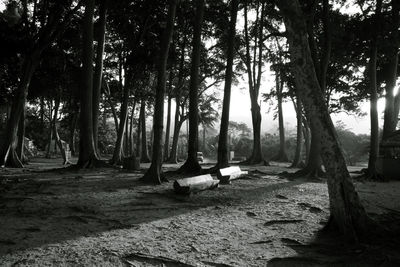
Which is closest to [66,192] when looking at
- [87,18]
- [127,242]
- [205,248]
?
[127,242]

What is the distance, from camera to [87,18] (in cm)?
1350

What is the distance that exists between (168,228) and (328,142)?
10.5ft

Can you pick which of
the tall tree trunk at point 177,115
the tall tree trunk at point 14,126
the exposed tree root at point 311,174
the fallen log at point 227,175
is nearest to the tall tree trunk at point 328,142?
the fallen log at point 227,175

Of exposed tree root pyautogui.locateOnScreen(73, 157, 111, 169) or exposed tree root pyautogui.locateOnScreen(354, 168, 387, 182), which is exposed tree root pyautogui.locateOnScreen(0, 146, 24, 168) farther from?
exposed tree root pyautogui.locateOnScreen(354, 168, 387, 182)

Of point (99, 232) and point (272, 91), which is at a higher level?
point (272, 91)

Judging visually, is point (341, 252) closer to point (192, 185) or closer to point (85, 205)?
point (192, 185)

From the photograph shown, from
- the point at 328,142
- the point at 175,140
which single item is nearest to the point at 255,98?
the point at 175,140

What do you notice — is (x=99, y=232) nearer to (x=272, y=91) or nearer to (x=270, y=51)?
(x=270, y=51)

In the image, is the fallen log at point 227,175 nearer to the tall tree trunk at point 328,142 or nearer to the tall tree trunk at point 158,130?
the tall tree trunk at point 158,130

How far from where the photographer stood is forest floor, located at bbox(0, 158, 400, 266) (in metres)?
4.19

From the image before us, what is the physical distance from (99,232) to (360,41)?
1581 centimetres

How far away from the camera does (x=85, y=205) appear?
677 cm

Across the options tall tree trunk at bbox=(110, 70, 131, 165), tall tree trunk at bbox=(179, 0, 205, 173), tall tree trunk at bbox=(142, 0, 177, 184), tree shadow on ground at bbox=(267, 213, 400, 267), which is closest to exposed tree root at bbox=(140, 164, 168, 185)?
tall tree trunk at bbox=(142, 0, 177, 184)

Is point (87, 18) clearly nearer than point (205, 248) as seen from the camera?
No
